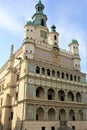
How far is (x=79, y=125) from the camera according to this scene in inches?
1807

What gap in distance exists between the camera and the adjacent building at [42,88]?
40.3 metres

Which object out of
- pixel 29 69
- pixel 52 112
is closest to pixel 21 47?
pixel 29 69

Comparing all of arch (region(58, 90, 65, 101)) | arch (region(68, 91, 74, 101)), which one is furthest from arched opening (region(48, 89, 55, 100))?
arch (region(68, 91, 74, 101))

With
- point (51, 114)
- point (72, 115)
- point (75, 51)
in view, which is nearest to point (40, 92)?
point (51, 114)

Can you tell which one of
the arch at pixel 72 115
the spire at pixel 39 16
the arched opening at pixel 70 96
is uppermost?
the spire at pixel 39 16

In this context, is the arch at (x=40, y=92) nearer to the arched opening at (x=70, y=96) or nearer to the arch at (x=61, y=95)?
the arch at (x=61, y=95)

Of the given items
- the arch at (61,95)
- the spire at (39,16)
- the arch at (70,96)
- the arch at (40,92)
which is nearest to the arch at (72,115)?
the arch at (70,96)

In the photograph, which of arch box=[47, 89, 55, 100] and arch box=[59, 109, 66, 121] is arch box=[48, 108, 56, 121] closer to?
arch box=[59, 109, 66, 121]

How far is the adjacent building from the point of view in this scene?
4028 cm

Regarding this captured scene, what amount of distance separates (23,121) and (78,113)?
55.4 ft

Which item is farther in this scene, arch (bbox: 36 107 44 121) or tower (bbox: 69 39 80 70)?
tower (bbox: 69 39 80 70)

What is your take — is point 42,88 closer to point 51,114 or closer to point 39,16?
point 51,114

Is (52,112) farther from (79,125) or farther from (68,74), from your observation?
(68,74)

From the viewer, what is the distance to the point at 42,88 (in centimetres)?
4322
